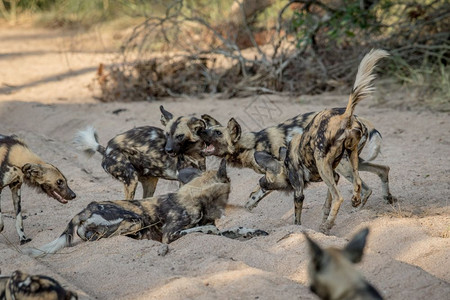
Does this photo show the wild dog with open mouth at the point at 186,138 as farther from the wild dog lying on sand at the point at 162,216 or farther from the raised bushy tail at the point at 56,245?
the raised bushy tail at the point at 56,245

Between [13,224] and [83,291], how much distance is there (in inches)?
97.5

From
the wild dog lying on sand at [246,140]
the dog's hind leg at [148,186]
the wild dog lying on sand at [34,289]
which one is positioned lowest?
the dog's hind leg at [148,186]

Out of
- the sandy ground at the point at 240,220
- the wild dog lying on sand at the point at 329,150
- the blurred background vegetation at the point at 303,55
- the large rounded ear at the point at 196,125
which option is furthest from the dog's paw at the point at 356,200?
the blurred background vegetation at the point at 303,55

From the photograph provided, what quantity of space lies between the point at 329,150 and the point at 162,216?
1.24 meters

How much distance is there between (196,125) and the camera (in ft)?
19.6

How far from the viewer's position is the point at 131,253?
13.4 ft

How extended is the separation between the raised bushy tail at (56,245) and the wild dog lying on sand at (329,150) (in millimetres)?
1603

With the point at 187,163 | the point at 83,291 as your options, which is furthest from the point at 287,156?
the point at 83,291

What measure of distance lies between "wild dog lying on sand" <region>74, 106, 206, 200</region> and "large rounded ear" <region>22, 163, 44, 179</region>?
58 cm

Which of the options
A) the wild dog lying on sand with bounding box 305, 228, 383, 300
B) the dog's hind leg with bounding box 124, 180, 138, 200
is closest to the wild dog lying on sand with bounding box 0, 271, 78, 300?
the wild dog lying on sand with bounding box 305, 228, 383, 300

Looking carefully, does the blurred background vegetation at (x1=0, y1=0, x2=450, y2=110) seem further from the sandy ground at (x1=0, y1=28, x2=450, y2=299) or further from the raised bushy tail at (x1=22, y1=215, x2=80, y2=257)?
the raised bushy tail at (x1=22, y1=215, x2=80, y2=257)

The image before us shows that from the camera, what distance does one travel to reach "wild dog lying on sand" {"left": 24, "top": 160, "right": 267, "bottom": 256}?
4.50 metres

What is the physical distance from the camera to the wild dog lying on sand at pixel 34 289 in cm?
289

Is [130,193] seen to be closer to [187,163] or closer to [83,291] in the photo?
[187,163]
